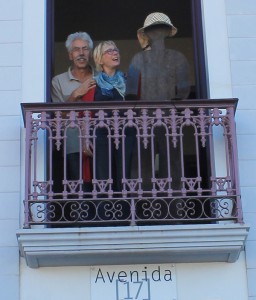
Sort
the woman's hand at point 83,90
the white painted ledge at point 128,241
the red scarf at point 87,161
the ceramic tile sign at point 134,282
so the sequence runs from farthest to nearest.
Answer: the woman's hand at point 83,90 → the red scarf at point 87,161 → the ceramic tile sign at point 134,282 → the white painted ledge at point 128,241

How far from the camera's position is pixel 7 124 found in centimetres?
1003

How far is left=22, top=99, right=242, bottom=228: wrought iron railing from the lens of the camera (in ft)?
31.0

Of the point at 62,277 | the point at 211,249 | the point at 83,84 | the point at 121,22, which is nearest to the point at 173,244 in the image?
the point at 211,249

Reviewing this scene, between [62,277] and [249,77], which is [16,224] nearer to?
[62,277]

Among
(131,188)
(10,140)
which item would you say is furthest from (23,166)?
(131,188)

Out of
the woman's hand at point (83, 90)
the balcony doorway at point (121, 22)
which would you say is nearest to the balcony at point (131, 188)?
the woman's hand at point (83, 90)

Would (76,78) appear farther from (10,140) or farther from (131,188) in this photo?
(131,188)

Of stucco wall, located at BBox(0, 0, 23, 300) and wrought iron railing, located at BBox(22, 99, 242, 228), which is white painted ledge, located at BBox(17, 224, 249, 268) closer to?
wrought iron railing, located at BBox(22, 99, 242, 228)

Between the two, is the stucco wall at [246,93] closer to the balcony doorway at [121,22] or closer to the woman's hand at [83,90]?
the woman's hand at [83,90]

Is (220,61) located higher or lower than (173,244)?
higher

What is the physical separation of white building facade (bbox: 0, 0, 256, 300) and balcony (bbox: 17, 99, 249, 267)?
14cm

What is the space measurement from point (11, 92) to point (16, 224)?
1.38 meters

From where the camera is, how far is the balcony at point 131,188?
922 centimetres

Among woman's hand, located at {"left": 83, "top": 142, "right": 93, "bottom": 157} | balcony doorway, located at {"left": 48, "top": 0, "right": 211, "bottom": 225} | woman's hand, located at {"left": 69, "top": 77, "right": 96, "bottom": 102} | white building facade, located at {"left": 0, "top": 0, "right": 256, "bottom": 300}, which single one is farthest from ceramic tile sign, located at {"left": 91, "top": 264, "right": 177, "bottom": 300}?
balcony doorway, located at {"left": 48, "top": 0, "right": 211, "bottom": 225}
